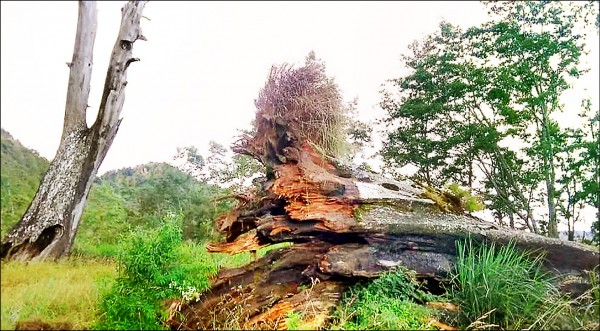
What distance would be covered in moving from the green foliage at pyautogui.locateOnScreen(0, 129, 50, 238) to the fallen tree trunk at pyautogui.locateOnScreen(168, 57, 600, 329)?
1.68 m

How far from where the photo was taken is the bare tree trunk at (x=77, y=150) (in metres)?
3.50

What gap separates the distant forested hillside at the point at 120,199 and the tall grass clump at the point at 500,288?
280 cm

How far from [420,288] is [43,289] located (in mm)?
3188

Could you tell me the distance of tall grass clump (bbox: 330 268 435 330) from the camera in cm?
371

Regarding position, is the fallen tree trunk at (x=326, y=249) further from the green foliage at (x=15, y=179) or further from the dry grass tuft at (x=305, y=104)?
the green foliage at (x=15, y=179)

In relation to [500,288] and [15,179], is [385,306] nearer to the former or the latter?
[500,288]

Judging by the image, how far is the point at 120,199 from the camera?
17.2 feet

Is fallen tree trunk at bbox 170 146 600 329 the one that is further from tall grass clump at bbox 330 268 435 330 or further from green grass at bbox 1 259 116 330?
green grass at bbox 1 259 116 330

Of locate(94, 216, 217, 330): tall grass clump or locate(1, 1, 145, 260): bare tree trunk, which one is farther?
locate(94, 216, 217, 330): tall grass clump

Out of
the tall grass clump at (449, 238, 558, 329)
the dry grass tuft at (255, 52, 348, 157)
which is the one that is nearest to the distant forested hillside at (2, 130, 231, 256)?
the dry grass tuft at (255, 52, 348, 157)

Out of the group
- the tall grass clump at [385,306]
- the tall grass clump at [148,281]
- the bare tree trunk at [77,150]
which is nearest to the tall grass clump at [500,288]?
the tall grass clump at [385,306]

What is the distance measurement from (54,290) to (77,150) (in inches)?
71.3

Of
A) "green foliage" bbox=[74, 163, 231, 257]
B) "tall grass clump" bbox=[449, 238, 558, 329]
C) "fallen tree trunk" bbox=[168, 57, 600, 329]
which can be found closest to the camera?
"tall grass clump" bbox=[449, 238, 558, 329]

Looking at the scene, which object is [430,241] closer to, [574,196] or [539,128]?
[574,196]
